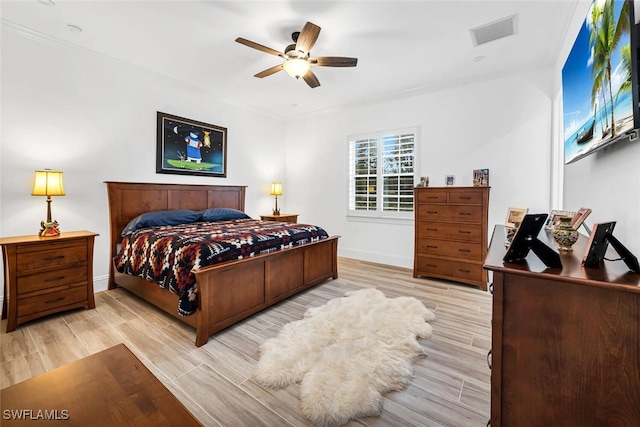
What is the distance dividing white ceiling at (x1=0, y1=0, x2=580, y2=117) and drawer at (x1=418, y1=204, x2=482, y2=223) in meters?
1.80

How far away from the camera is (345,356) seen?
1954 mm

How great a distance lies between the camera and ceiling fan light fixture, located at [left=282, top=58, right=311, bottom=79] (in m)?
2.75

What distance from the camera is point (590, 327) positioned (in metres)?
0.94

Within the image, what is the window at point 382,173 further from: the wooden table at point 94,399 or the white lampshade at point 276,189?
the wooden table at point 94,399

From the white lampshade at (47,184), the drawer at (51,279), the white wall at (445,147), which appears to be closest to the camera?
the drawer at (51,279)

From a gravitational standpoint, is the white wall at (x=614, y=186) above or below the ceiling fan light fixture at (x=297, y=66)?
below

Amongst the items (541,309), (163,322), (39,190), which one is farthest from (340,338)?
(39,190)

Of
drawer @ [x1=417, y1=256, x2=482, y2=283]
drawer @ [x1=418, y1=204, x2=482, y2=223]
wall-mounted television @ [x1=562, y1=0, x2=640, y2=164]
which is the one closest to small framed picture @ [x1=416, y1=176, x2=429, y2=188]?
drawer @ [x1=418, y1=204, x2=482, y2=223]

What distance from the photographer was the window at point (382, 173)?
4.44 meters

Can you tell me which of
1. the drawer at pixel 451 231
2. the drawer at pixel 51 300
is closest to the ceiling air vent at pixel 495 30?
the drawer at pixel 451 231

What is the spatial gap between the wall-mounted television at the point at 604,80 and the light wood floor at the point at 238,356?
1591 millimetres

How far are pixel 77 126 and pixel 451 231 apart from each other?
471cm

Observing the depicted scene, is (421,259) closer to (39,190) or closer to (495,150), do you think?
(495,150)

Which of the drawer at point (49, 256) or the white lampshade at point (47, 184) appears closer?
the drawer at point (49, 256)
